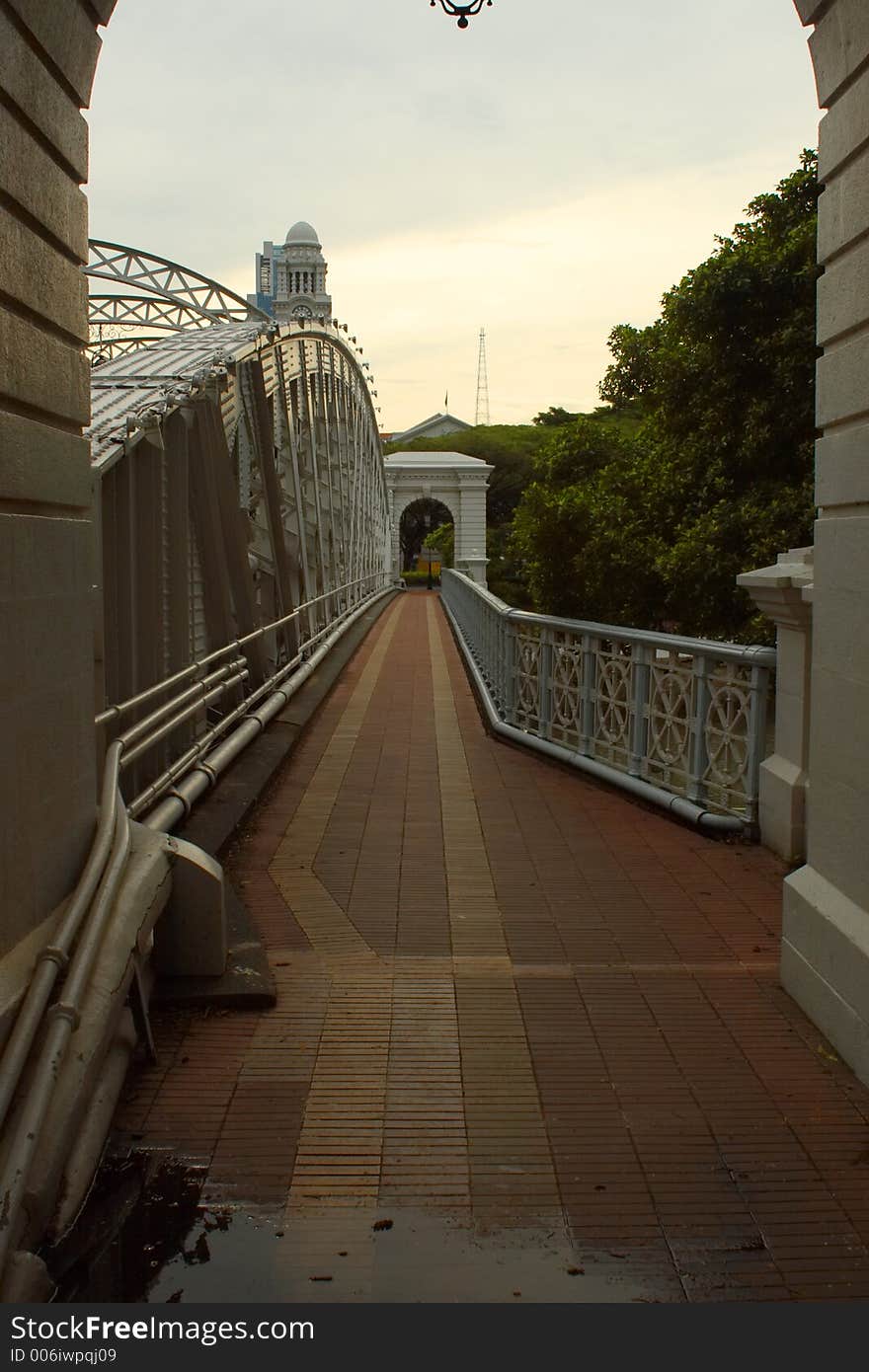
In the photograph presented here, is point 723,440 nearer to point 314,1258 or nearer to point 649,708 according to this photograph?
point 649,708

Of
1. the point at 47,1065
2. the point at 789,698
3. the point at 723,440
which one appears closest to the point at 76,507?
the point at 47,1065

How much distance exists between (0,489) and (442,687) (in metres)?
11.9

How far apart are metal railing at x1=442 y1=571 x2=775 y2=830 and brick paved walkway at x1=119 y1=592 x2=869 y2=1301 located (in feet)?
1.93

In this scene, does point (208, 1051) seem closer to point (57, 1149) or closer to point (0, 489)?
point (57, 1149)

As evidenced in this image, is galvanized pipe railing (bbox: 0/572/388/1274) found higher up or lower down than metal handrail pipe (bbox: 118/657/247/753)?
lower down

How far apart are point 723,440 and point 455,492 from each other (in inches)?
2067

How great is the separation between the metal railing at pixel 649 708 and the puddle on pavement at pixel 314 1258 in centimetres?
434

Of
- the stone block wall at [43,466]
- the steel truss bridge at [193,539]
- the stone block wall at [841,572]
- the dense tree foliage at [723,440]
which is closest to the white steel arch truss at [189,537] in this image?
the steel truss bridge at [193,539]

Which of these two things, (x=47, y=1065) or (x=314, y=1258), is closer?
(x=314, y=1258)

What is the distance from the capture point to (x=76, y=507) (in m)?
4.33

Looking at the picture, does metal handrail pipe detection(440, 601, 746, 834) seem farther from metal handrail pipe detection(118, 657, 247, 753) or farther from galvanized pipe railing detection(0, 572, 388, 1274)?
galvanized pipe railing detection(0, 572, 388, 1274)

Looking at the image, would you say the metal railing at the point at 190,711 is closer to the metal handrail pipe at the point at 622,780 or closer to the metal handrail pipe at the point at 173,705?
the metal handrail pipe at the point at 173,705

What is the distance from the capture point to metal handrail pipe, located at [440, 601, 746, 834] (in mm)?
7391

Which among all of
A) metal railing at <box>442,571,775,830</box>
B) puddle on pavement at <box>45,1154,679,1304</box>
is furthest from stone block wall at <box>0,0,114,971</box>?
metal railing at <box>442,571,775,830</box>
